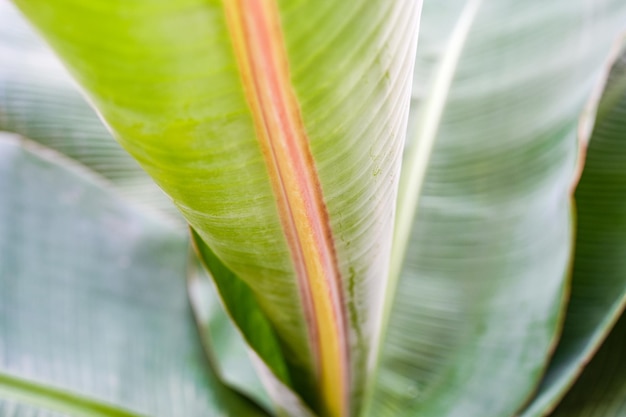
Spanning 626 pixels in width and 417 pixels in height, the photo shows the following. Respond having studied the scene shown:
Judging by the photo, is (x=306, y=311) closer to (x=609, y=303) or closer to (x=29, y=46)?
(x=609, y=303)

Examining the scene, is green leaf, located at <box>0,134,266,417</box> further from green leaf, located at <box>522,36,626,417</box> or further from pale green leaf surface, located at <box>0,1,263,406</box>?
green leaf, located at <box>522,36,626,417</box>

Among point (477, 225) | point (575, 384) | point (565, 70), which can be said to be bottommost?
point (575, 384)

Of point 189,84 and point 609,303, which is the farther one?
point 609,303

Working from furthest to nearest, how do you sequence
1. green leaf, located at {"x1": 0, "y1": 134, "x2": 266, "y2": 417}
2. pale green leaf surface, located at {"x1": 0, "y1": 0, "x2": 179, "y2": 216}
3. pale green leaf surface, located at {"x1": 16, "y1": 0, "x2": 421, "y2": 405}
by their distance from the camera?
pale green leaf surface, located at {"x1": 0, "y1": 0, "x2": 179, "y2": 216} < green leaf, located at {"x1": 0, "y1": 134, "x2": 266, "y2": 417} < pale green leaf surface, located at {"x1": 16, "y1": 0, "x2": 421, "y2": 405}

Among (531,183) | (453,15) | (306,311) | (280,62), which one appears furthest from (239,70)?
(453,15)

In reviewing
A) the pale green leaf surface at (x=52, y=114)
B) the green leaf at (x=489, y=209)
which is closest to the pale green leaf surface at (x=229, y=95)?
the green leaf at (x=489, y=209)

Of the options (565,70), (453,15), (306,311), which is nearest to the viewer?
(306,311)

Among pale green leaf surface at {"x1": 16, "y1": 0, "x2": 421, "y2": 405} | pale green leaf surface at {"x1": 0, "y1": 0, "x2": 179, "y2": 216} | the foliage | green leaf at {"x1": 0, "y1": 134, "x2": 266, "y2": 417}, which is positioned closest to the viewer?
pale green leaf surface at {"x1": 16, "y1": 0, "x2": 421, "y2": 405}

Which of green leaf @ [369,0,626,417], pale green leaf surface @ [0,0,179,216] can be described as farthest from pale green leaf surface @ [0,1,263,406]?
green leaf @ [369,0,626,417]
